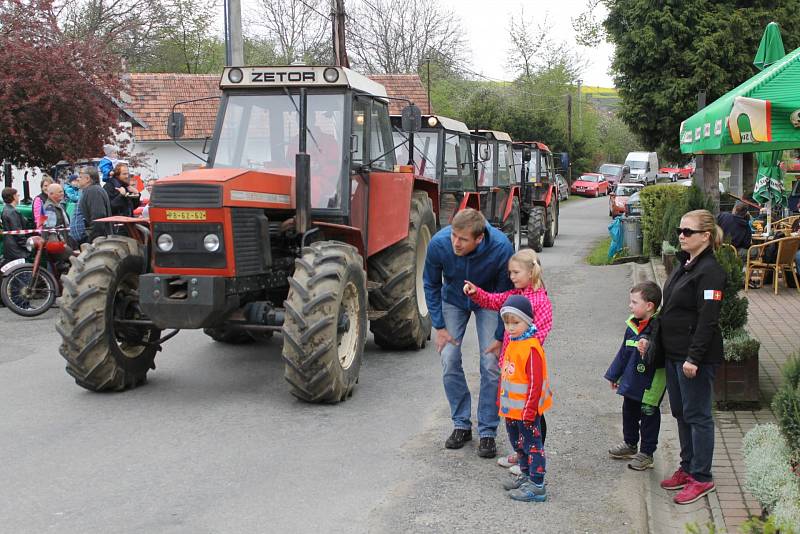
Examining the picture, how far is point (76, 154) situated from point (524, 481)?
1302 centimetres

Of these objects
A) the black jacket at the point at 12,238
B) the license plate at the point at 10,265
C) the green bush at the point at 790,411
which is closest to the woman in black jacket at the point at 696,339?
the green bush at the point at 790,411

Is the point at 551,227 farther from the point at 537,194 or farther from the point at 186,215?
the point at 186,215

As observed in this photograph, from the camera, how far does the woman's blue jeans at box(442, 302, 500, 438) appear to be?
5.79m

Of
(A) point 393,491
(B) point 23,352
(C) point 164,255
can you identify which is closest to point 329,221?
(C) point 164,255

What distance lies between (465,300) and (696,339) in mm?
1577

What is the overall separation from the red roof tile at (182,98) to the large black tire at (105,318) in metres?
20.8

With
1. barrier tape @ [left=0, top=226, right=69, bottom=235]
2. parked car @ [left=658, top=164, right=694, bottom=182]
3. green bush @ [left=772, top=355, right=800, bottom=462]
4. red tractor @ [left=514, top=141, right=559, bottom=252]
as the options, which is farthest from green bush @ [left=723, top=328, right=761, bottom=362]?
parked car @ [left=658, top=164, right=694, bottom=182]

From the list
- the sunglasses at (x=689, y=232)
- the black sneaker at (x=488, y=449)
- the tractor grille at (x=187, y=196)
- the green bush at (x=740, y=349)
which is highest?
the tractor grille at (x=187, y=196)

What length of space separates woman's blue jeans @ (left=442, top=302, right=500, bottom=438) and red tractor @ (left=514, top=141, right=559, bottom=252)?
1433 centimetres

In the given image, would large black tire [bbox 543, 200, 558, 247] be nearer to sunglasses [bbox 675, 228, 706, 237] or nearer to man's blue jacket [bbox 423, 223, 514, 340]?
man's blue jacket [bbox 423, 223, 514, 340]

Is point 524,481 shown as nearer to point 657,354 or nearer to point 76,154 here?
point 657,354

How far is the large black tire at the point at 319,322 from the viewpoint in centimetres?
662

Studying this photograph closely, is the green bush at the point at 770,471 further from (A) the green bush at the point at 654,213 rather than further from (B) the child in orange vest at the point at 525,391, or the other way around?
(A) the green bush at the point at 654,213

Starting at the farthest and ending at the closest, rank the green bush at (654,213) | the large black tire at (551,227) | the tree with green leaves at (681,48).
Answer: the tree with green leaves at (681,48) < the large black tire at (551,227) < the green bush at (654,213)
